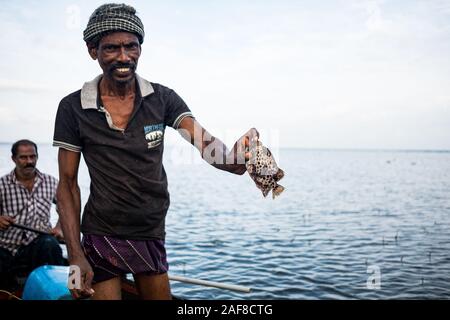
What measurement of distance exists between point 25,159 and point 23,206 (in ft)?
2.76

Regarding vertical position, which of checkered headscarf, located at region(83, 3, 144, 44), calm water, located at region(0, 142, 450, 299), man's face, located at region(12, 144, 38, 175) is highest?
checkered headscarf, located at region(83, 3, 144, 44)

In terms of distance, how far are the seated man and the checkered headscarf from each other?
5157 mm

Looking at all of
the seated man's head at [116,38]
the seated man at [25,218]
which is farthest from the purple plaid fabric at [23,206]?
the seated man's head at [116,38]

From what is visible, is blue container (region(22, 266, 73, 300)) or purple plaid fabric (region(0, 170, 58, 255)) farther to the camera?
purple plaid fabric (region(0, 170, 58, 255))

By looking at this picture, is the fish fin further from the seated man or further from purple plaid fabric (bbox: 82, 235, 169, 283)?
the seated man

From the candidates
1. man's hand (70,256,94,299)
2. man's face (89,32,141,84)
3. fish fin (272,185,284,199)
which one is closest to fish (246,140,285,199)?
fish fin (272,185,284,199)

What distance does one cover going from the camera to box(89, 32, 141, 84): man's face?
10.3ft

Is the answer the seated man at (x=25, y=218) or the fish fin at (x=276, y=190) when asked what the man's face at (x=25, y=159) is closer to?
the seated man at (x=25, y=218)

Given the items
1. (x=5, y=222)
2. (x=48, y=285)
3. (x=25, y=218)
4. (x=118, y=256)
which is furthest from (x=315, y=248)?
(x=118, y=256)

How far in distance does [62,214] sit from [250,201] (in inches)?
1366

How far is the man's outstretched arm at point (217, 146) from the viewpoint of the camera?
297cm

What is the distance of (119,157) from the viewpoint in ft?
10.7

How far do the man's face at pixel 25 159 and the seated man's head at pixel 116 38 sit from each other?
5164 millimetres
